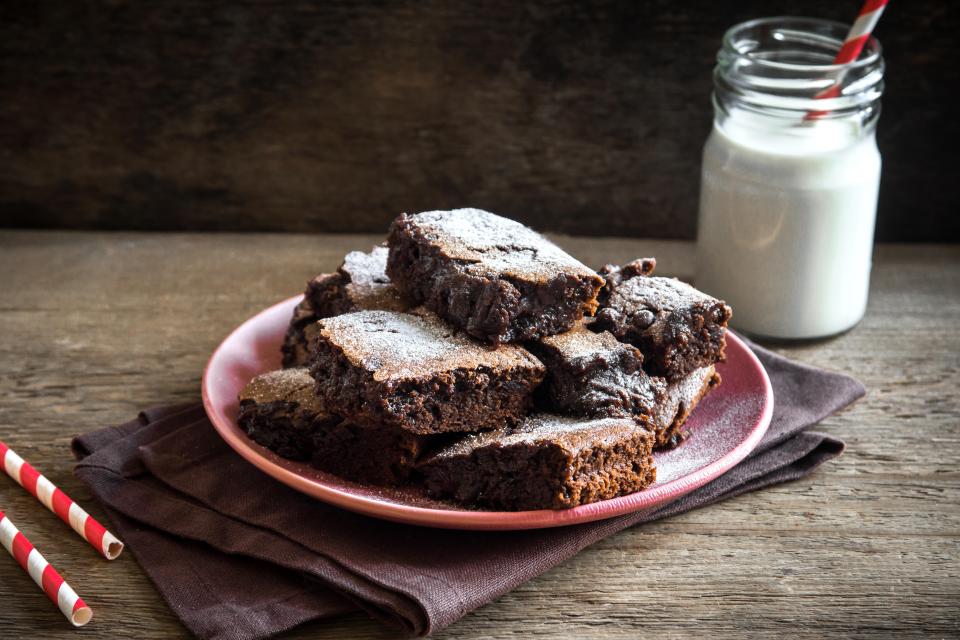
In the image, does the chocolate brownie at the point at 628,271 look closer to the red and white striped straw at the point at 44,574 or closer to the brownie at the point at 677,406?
the brownie at the point at 677,406

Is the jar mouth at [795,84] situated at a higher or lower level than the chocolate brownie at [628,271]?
higher

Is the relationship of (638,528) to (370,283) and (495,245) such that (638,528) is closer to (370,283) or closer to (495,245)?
(495,245)

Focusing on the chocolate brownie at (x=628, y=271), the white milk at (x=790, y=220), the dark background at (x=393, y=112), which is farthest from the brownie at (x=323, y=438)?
the dark background at (x=393, y=112)

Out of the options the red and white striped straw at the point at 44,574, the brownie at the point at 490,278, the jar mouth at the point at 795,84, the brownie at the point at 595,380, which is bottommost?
the red and white striped straw at the point at 44,574

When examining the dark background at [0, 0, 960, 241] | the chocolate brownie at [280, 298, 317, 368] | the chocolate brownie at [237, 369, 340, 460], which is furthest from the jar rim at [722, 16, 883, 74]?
the chocolate brownie at [237, 369, 340, 460]

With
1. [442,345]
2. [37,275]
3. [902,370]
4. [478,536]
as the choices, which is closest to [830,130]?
[902,370]
